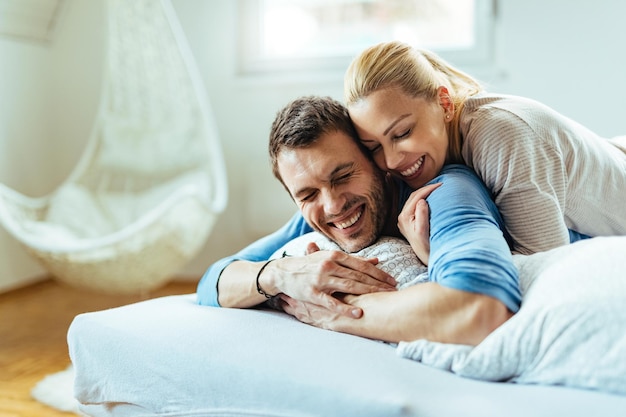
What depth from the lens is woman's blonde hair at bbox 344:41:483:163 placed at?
4.51 feet

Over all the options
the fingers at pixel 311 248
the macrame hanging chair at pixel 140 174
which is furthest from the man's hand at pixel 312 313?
the macrame hanging chair at pixel 140 174

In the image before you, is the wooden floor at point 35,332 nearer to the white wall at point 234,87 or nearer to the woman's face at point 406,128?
the white wall at point 234,87

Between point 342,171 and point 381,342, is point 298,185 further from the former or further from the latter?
point 381,342

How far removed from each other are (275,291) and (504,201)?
48cm

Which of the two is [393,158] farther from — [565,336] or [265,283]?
[565,336]

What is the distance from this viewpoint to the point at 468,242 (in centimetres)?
108

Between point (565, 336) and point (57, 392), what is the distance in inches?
68.8

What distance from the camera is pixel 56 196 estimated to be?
3.28 meters

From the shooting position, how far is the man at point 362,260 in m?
1.03

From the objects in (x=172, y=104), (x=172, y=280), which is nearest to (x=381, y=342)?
(x=172, y=104)

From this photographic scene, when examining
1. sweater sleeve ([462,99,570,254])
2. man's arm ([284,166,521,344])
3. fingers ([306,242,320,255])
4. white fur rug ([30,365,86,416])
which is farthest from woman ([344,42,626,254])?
white fur rug ([30,365,86,416])

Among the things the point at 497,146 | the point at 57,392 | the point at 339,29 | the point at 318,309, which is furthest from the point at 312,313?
the point at 339,29

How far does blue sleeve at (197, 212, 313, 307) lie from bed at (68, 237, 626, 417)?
0.16 meters

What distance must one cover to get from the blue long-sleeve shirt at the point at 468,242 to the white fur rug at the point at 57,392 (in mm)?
930
